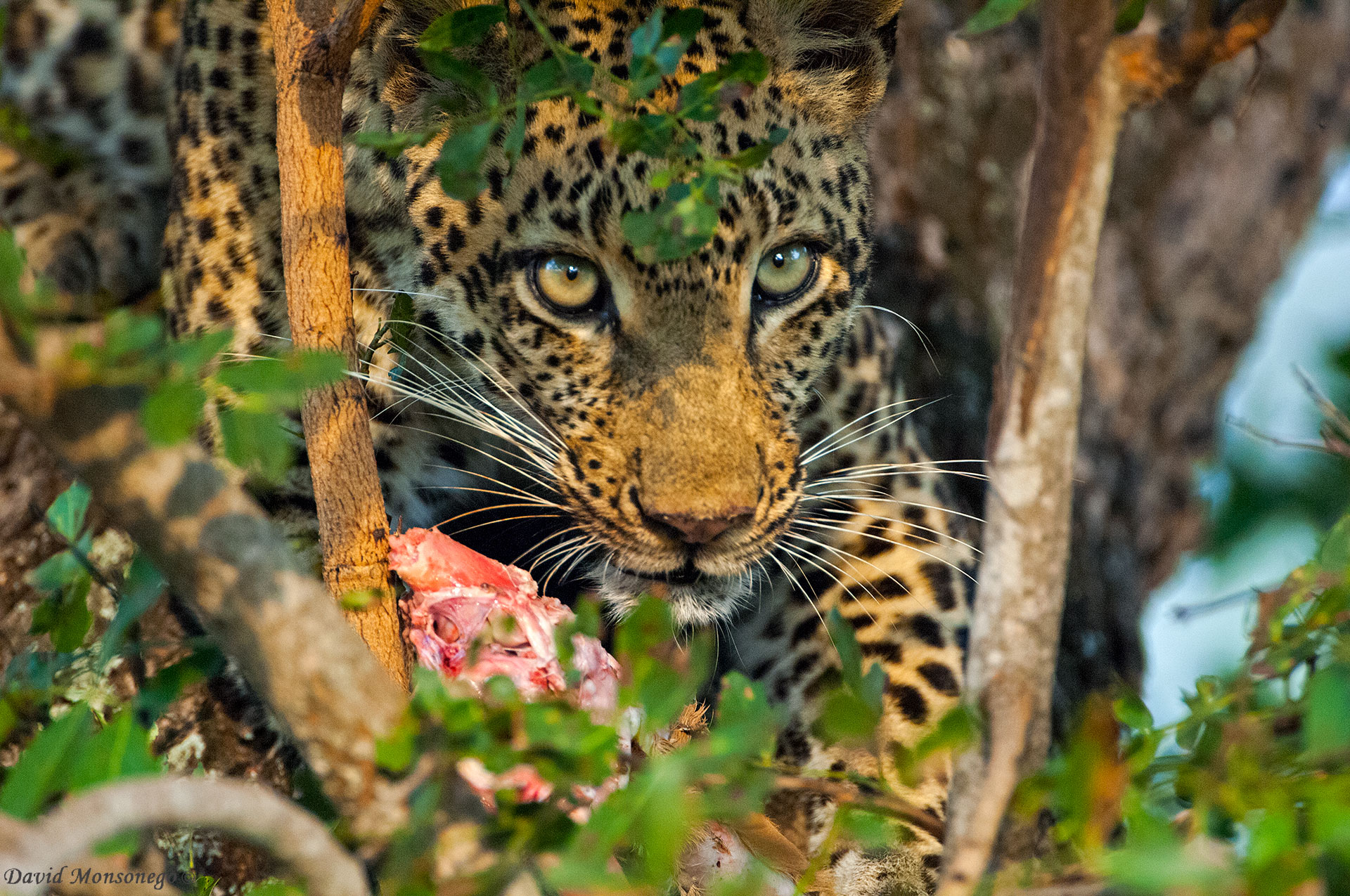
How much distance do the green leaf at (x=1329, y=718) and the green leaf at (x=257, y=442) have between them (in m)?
0.97

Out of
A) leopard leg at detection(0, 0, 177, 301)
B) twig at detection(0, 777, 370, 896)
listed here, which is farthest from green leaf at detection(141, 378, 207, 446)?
leopard leg at detection(0, 0, 177, 301)

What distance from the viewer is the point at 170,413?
1.14m

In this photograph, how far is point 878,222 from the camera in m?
4.06

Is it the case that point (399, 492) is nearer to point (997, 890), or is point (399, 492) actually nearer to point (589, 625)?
point (589, 625)

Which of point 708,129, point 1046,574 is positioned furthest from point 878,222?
point 1046,574

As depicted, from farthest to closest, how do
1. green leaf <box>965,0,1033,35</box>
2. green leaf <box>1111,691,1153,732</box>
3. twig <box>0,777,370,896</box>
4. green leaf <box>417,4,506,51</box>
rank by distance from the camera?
green leaf <box>417,4,506,51</box> → green leaf <box>1111,691,1153,732</box> → green leaf <box>965,0,1033,35</box> → twig <box>0,777,370,896</box>

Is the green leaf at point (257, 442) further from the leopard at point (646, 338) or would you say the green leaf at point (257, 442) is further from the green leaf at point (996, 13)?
the leopard at point (646, 338)

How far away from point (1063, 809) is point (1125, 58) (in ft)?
2.67

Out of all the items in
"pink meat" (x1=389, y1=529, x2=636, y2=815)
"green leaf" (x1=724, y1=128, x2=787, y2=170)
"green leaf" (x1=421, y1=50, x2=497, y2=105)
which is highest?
"green leaf" (x1=724, y1=128, x2=787, y2=170)

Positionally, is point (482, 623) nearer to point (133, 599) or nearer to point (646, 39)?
point (133, 599)

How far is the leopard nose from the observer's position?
225cm

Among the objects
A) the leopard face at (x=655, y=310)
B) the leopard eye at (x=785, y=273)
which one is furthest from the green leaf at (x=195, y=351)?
the leopard eye at (x=785, y=273)

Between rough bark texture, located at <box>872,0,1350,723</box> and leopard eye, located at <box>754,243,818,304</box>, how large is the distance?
1203 mm

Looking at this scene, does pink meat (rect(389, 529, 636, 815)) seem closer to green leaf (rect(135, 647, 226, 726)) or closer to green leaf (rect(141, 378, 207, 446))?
green leaf (rect(135, 647, 226, 726))
